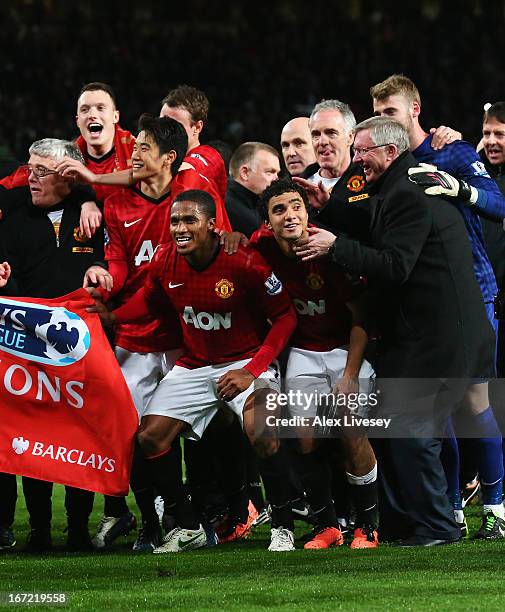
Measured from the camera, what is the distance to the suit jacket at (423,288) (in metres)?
5.62

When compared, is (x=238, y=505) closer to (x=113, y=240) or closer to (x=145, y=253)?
(x=145, y=253)

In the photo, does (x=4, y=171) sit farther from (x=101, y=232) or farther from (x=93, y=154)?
(x=101, y=232)

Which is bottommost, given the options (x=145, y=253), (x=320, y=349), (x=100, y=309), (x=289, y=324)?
(x=320, y=349)

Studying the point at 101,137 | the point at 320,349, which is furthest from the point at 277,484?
the point at 101,137

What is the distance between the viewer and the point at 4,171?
23.1 ft

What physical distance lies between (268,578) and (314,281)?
158 centimetres

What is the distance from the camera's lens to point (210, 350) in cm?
595

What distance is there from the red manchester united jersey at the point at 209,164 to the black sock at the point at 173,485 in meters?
1.52

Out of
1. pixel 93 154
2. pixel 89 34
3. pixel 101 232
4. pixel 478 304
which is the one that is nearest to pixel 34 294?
pixel 101 232

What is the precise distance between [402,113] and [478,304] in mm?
1261

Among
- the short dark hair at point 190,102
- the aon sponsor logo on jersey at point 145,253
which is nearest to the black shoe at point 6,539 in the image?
the aon sponsor logo on jersey at point 145,253

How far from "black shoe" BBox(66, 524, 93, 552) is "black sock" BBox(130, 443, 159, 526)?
0.29m

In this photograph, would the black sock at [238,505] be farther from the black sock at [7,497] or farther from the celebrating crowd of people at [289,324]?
the black sock at [7,497]

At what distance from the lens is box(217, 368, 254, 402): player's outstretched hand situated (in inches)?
225
